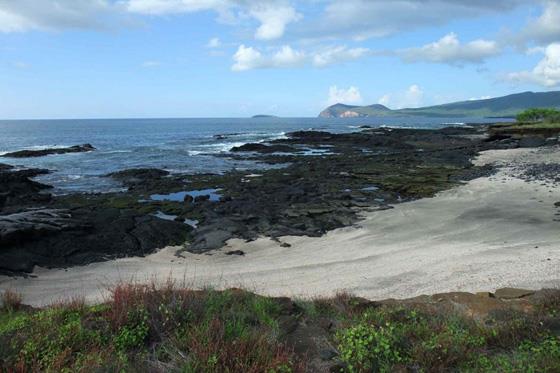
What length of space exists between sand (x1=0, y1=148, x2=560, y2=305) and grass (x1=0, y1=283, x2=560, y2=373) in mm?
2256

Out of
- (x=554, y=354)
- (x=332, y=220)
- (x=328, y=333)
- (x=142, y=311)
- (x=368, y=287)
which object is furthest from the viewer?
(x=332, y=220)

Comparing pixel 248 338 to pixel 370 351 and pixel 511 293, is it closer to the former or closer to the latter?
pixel 370 351

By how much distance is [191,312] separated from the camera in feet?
21.3

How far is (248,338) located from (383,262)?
9519 mm

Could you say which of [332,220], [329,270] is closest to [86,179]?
[332,220]

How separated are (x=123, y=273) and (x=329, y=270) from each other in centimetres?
701

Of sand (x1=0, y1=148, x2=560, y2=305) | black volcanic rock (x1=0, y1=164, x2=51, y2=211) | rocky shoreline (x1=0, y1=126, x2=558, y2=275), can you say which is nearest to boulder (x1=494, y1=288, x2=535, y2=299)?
sand (x1=0, y1=148, x2=560, y2=305)

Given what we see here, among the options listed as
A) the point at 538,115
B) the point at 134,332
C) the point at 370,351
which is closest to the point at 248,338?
the point at 370,351

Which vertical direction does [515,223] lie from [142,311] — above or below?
below

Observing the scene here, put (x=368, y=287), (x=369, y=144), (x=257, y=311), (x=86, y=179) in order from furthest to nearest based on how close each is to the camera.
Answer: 1. (x=369, y=144)
2. (x=86, y=179)
3. (x=368, y=287)
4. (x=257, y=311)

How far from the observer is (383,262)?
553 inches

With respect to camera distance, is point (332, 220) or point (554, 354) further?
point (332, 220)

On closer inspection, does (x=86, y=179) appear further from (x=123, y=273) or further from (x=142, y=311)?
(x=142, y=311)

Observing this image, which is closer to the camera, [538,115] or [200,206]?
[200,206]
